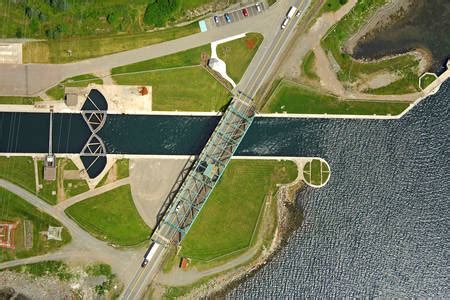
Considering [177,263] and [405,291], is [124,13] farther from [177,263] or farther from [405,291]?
[405,291]

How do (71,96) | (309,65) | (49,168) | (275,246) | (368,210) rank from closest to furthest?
(49,168) → (71,96) → (309,65) → (275,246) → (368,210)

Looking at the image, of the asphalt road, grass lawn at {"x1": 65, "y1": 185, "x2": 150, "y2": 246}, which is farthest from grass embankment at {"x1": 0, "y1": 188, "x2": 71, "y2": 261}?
the asphalt road

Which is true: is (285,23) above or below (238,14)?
below

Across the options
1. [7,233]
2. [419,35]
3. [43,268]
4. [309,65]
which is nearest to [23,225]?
[7,233]

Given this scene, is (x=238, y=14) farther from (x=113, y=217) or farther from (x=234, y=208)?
(x=113, y=217)

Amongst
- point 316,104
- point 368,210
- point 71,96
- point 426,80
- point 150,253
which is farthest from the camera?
point 368,210

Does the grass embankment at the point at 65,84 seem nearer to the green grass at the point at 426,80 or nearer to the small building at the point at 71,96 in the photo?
the small building at the point at 71,96

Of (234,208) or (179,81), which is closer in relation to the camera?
(179,81)
